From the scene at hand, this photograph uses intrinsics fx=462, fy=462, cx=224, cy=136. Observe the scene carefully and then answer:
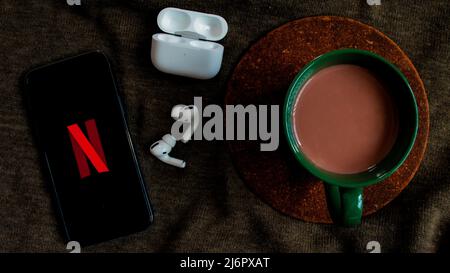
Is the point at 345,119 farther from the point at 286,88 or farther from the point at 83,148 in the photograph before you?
the point at 83,148

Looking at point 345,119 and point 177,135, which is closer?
point 345,119

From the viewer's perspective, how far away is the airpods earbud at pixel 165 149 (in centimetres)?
59

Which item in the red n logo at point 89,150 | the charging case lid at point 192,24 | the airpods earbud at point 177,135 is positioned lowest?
the red n logo at point 89,150

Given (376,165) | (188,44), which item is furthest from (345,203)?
(188,44)

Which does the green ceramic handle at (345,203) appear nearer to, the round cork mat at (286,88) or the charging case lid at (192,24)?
the round cork mat at (286,88)

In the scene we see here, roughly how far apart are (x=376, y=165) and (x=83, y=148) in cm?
37

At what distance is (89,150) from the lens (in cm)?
62

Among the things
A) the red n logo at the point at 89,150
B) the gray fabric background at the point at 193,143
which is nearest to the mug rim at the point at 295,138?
the gray fabric background at the point at 193,143

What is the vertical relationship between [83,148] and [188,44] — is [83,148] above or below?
below

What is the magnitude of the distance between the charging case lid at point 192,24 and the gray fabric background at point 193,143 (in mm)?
16

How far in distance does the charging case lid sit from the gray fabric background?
0.05 ft

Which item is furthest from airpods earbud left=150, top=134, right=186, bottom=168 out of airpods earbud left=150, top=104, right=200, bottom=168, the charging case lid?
the charging case lid

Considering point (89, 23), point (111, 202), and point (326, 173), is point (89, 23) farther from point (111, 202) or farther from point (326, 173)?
point (326, 173)
